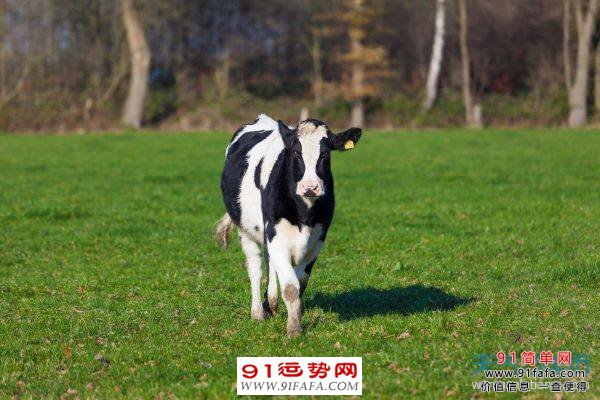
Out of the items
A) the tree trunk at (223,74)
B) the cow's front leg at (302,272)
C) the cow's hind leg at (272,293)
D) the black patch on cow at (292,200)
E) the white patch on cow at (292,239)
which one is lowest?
the cow's hind leg at (272,293)

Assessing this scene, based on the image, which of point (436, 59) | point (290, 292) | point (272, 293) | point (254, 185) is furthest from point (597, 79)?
point (290, 292)

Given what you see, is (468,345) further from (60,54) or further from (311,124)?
(60,54)

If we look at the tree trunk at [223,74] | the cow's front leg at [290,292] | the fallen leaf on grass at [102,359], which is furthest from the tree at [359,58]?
the fallen leaf on grass at [102,359]

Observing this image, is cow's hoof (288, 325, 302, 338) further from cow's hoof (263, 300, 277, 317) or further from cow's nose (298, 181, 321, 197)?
cow's nose (298, 181, 321, 197)

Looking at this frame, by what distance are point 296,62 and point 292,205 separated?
4933 centimetres

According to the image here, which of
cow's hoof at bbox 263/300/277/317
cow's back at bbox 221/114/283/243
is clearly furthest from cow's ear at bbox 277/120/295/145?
cow's hoof at bbox 263/300/277/317

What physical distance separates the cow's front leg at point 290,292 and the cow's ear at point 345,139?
3.87ft

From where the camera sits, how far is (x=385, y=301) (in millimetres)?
10648

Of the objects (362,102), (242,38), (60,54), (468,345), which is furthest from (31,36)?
(468,345)

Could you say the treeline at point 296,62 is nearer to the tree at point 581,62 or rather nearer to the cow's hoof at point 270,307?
the tree at point 581,62

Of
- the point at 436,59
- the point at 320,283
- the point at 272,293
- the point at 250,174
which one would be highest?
the point at 436,59

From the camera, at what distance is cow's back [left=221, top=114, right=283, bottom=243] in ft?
32.8

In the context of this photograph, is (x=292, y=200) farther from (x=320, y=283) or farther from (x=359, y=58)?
(x=359, y=58)

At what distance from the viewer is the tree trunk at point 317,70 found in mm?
53406
